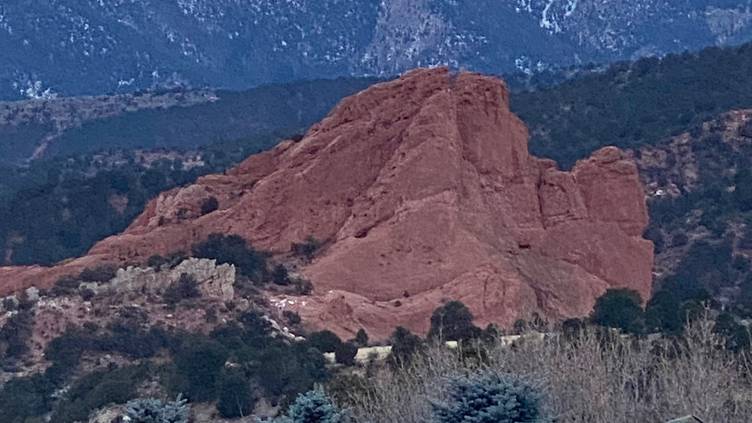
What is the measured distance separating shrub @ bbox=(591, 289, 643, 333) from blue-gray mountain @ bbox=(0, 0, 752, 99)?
311 ft

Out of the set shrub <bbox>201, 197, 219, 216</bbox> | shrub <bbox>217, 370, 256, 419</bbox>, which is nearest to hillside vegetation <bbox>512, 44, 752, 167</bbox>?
shrub <bbox>201, 197, 219, 216</bbox>

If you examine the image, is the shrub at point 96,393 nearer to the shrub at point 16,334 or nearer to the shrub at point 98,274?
the shrub at point 16,334

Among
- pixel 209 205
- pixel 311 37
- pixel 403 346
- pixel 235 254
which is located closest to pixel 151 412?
pixel 403 346

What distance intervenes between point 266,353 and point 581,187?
37.8ft

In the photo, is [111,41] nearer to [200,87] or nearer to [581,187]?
[200,87]

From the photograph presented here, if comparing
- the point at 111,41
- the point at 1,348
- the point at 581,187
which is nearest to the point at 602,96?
the point at 581,187

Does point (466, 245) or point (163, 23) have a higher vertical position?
point (163, 23)

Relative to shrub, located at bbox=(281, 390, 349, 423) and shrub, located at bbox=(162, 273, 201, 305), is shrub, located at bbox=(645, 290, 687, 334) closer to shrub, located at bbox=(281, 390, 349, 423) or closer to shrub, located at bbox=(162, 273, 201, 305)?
shrub, located at bbox=(162, 273, 201, 305)

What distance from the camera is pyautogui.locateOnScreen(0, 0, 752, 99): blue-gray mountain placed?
451ft

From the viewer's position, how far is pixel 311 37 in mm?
149375

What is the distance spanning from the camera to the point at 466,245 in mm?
43156

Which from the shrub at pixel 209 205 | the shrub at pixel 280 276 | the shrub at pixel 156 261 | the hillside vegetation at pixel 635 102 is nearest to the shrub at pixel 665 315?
the shrub at pixel 280 276

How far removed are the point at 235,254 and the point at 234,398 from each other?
8.50 metres

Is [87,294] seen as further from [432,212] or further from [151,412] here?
[151,412]
